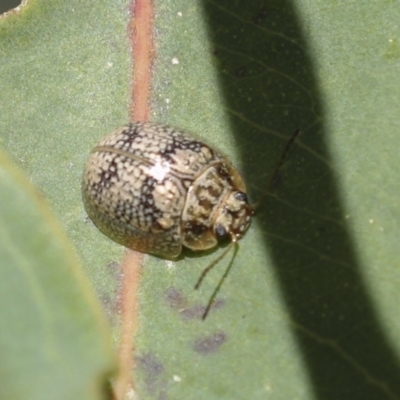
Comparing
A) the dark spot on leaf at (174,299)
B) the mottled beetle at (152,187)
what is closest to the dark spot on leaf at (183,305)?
the dark spot on leaf at (174,299)

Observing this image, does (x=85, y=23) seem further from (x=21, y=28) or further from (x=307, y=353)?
(x=307, y=353)

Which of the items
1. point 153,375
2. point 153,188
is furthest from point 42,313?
point 153,188

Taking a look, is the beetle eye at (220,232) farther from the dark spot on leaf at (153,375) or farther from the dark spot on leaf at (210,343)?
the dark spot on leaf at (153,375)

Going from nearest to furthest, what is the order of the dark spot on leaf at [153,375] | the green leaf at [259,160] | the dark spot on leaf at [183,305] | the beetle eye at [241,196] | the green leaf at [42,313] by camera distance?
1. the green leaf at [42,313]
2. the green leaf at [259,160]
3. the dark spot on leaf at [153,375]
4. the dark spot on leaf at [183,305]
5. the beetle eye at [241,196]

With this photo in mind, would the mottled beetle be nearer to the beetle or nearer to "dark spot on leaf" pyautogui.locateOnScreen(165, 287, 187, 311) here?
the beetle

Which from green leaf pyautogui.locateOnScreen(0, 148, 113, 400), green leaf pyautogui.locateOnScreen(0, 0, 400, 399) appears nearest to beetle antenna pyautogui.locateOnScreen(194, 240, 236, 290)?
green leaf pyautogui.locateOnScreen(0, 0, 400, 399)

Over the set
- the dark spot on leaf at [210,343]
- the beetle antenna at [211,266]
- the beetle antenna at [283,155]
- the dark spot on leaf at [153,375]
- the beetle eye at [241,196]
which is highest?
the beetle antenna at [283,155]

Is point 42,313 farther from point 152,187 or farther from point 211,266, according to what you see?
point 152,187
